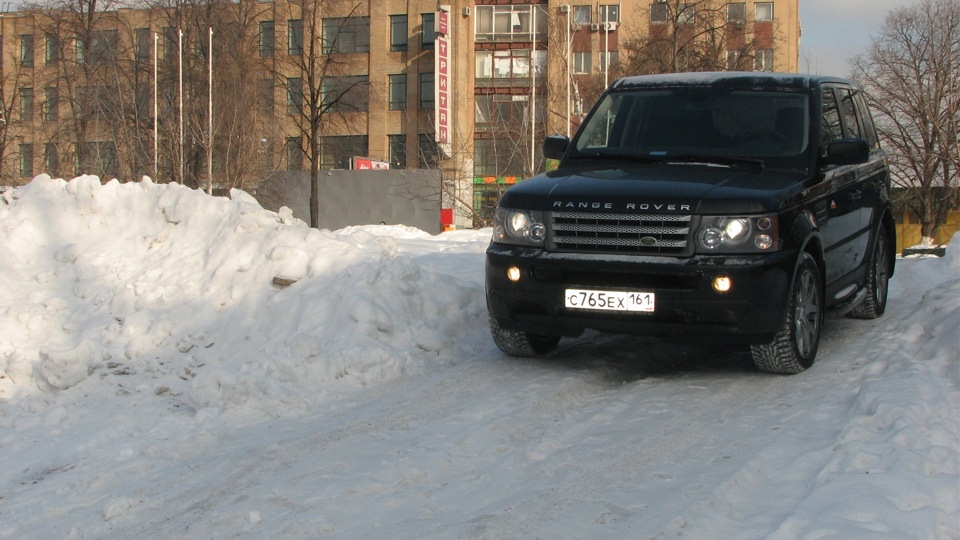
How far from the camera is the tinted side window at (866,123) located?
8.53 meters

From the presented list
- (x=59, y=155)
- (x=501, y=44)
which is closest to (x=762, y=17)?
(x=501, y=44)

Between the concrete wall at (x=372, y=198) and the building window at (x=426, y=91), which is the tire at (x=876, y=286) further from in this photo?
the building window at (x=426, y=91)

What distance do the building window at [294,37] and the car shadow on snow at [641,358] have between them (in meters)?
48.8

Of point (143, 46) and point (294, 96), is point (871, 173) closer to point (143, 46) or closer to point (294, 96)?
point (143, 46)

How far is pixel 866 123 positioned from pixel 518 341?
3.93 m

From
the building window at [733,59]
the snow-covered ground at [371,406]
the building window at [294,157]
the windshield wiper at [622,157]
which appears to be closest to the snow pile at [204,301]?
the snow-covered ground at [371,406]

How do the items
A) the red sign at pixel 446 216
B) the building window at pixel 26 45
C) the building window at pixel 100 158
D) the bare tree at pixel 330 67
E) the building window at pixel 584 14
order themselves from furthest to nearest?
the building window at pixel 584 14
the bare tree at pixel 330 67
the building window at pixel 26 45
the red sign at pixel 446 216
the building window at pixel 100 158

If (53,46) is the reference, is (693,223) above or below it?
below

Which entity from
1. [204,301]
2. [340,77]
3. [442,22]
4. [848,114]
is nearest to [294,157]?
[340,77]

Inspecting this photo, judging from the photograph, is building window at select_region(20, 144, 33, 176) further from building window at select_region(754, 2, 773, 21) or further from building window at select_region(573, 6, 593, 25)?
building window at select_region(754, 2, 773, 21)

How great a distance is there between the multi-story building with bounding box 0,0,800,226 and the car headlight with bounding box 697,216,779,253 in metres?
24.5

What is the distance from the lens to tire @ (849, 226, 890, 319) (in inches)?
326

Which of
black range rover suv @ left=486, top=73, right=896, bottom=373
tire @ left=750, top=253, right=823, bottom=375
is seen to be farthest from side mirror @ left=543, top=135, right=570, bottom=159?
tire @ left=750, top=253, right=823, bottom=375

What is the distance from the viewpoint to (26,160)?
53.4 meters
